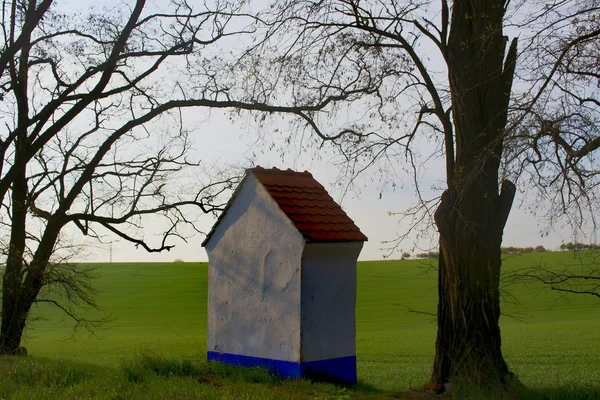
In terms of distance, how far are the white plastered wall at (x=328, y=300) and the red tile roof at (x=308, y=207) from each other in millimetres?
165

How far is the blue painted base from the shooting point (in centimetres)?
1077

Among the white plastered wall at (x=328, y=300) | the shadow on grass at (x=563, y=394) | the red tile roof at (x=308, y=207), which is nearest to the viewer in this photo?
the shadow on grass at (x=563, y=394)

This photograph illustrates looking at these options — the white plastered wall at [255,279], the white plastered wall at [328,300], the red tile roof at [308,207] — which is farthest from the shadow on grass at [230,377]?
the red tile roof at [308,207]

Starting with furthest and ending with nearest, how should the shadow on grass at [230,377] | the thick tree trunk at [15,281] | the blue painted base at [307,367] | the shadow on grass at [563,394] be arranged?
the thick tree trunk at [15,281]
the blue painted base at [307,367]
the shadow on grass at [230,377]
the shadow on grass at [563,394]

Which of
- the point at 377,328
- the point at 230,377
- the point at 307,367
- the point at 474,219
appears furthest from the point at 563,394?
the point at 377,328

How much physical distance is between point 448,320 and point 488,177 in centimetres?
226

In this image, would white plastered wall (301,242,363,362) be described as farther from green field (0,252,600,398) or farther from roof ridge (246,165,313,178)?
roof ridge (246,165,313,178)

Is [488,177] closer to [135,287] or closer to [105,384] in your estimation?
[105,384]

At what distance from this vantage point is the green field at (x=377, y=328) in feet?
49.4

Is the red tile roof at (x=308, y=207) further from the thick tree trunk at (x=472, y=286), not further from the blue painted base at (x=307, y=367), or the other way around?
the blue painted base at (x=307, y=367)

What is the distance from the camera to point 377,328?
3212 cm

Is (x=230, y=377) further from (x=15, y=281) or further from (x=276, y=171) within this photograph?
(x=15, y=281)

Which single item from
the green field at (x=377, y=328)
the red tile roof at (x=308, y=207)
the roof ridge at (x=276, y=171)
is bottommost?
the green field at (x=377, y=328)

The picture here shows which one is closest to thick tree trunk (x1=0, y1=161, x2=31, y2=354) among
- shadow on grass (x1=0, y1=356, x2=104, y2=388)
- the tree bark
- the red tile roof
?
shadow on grass (x1=0, y1=356, x2=104, y2=388)
